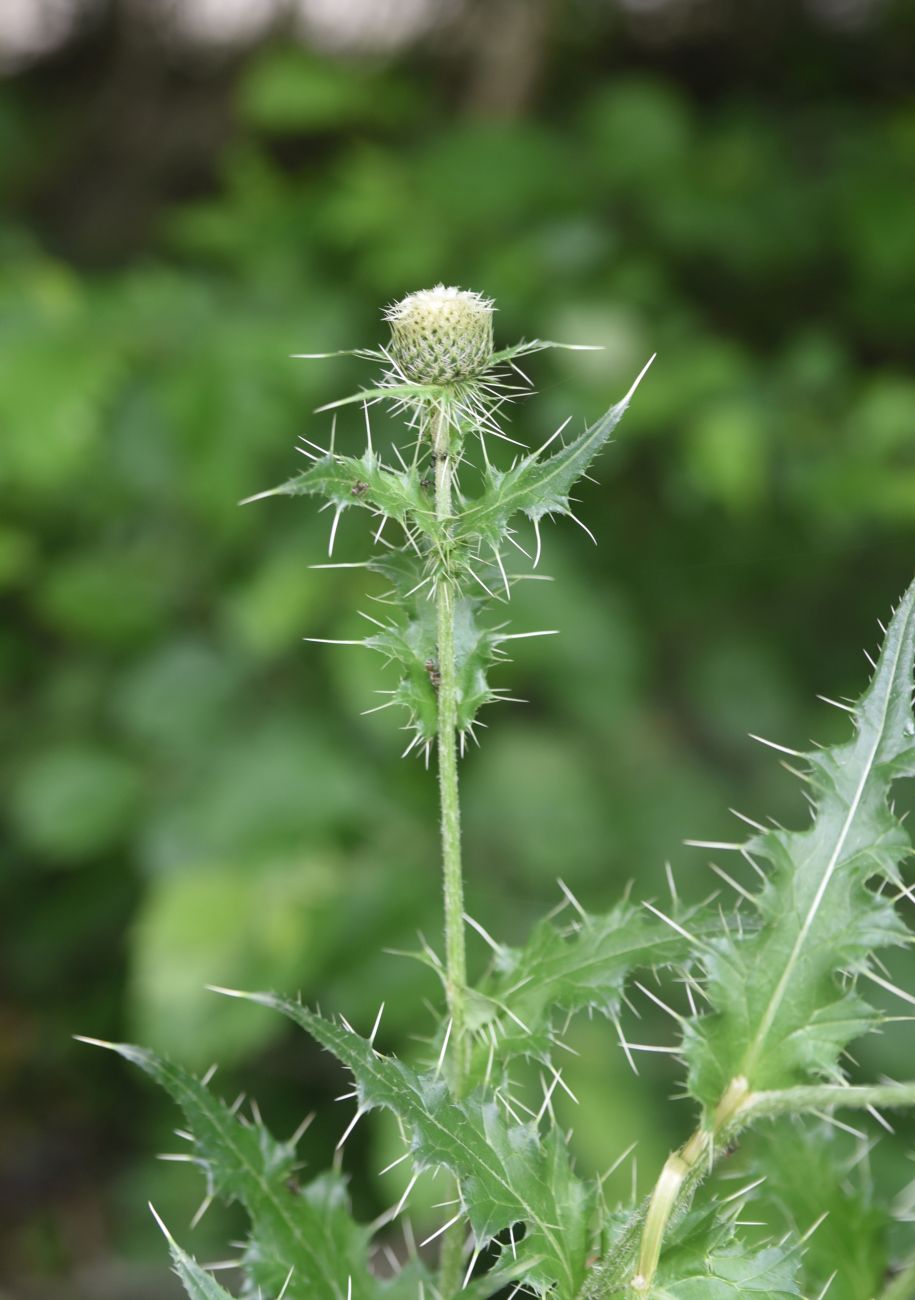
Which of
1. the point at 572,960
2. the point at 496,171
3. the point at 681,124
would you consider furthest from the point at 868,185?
the point at 572,960

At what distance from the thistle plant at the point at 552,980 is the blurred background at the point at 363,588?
1.74 metres

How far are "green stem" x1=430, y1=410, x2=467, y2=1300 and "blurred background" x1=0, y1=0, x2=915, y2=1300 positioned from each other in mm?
1778

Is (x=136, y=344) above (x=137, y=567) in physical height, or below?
above

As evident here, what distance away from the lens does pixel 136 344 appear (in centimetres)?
318

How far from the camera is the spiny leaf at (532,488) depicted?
901mm

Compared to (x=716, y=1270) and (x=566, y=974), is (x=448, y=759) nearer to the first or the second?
(x=566, y=974)

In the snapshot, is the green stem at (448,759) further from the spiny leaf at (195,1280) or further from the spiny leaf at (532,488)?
the spiny leaf at (195,1280)

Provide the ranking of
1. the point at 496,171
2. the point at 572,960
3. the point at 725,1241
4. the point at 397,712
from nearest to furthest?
1. the point at 725,1241
2. the point at 572,960
3. the point at 397,712
4. the point at 496,171

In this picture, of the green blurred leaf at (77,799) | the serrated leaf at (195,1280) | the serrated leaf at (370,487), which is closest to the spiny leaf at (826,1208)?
the serrated leaf at (195,1280)

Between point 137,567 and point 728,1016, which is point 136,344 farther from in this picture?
point 728,1016

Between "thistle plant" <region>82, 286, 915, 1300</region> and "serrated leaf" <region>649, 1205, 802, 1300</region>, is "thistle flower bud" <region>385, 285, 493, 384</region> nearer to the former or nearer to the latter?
"thistle plant" <region>82, 286, 915, 1300</region>

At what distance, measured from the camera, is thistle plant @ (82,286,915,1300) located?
842 mm

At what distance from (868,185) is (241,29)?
323 cm

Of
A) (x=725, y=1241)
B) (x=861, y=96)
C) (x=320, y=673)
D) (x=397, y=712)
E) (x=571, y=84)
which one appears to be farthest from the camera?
(x=571, y=84)
